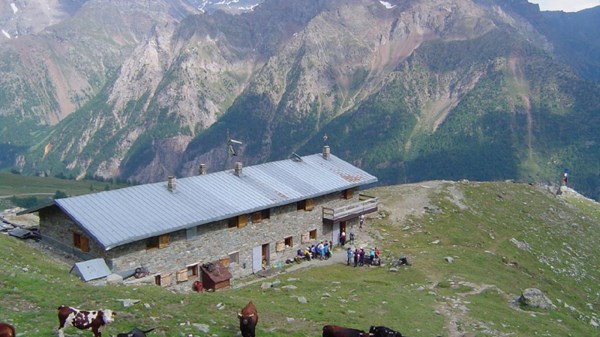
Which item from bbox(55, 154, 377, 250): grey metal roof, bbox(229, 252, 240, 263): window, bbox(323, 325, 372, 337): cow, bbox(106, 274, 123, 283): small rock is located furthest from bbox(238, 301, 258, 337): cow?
bbox(229, 252, 240, 263): window

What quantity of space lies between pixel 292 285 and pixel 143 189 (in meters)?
16.3

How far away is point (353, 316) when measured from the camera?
31.6 metres

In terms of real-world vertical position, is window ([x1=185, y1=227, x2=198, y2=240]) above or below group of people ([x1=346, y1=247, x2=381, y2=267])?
above

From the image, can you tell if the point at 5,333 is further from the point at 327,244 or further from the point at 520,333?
the point at 327,244

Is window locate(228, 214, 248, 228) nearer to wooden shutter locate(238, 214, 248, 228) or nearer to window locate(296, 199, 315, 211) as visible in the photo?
wooden shutter locate(238, 214, 248, 228)

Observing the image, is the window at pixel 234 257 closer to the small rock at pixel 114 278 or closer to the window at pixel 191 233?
the window at pixel 191 233

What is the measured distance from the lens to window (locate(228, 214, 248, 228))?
48466 millimetres

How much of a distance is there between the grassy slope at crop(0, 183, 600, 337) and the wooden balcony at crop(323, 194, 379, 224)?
3.05 m

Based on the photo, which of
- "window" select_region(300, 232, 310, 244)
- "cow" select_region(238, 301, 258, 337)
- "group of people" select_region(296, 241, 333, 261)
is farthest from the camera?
"window" select_region(300, 232, 310, 244)

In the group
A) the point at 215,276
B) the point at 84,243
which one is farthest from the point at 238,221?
the point at 84,243

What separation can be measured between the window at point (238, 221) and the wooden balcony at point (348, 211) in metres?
11.2

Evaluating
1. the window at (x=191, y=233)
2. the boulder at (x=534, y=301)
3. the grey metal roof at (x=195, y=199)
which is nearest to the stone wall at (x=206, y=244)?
the window at (x=191, y=233)

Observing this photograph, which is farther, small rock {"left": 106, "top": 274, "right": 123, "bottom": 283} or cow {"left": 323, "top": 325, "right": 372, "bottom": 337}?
small rock {"left": 106, "top": 274, "right": 123, "bottom": 283}

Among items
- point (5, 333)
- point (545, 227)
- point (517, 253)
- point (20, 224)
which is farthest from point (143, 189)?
A: point (545, 227)
